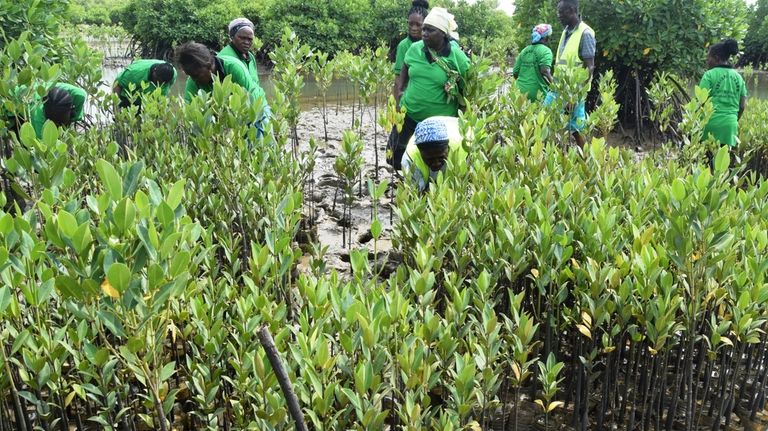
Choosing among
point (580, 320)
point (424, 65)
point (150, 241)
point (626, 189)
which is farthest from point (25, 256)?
point (424, 65)

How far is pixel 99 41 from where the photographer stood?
113ft

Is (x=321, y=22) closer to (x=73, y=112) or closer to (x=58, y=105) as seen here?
(x=73, y=112)

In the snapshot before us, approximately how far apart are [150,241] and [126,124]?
4.32m

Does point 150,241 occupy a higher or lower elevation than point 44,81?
lower

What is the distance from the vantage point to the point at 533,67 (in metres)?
6.56

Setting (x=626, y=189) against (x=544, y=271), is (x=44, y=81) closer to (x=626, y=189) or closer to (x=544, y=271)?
(x=544, y=271)

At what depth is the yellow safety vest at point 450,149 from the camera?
12.2ft

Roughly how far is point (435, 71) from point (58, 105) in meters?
2.62

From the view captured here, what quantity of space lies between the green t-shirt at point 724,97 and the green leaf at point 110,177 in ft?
19.0

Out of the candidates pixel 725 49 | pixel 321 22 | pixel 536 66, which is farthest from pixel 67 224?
pixel 321 22

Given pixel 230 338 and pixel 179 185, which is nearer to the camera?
pixel 179 185

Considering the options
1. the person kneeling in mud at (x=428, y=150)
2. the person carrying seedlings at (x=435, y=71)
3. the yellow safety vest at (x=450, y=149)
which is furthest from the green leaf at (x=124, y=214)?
the person carrying seedlings at (x=435, y=71)

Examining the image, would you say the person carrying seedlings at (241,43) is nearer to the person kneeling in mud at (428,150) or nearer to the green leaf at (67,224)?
the person kneeling in mud at (428,150)

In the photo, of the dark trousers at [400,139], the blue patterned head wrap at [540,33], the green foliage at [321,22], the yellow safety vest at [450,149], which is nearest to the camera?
the yellow safety vest at [450,149]
